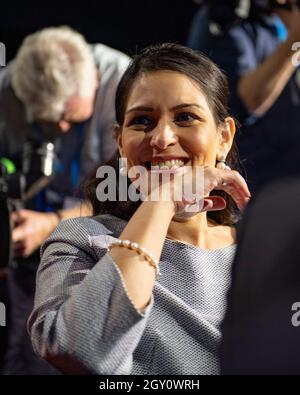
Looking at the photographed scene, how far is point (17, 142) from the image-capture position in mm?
2340

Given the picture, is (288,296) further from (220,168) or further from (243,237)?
(220,168)

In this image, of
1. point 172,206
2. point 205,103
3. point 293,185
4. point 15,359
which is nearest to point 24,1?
point 15,359

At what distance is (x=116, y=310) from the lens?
944 millimetres

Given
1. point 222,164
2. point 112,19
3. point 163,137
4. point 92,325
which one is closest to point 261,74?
point 112,19

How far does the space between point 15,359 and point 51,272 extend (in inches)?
39.6

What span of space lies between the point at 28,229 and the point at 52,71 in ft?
1.97

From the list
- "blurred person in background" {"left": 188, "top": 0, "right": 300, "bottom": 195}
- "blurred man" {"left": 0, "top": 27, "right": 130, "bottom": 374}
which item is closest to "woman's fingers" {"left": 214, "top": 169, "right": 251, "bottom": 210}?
"blurred person in background" {"left": 188, "top": 0, "right": 300, "bottom": 195}

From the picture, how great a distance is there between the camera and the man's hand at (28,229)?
6.68ft

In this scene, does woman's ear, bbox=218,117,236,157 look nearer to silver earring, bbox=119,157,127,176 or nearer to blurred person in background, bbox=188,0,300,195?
silver earring, bbox=119,157,127,176

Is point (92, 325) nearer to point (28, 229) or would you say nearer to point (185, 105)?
point (185, 105)

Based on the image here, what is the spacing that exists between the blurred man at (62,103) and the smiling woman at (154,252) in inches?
38.5

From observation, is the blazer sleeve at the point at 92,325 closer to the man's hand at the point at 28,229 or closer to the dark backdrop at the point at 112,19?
the man's hand at the point at 28,229

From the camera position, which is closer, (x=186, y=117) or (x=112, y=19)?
(x=186, y=117)

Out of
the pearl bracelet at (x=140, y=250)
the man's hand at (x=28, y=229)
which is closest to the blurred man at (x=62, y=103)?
the man's hand at (x=28, y=229)
